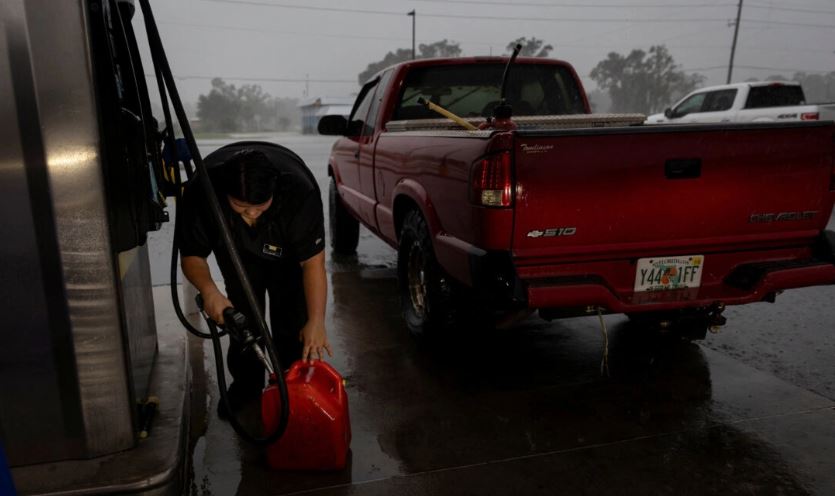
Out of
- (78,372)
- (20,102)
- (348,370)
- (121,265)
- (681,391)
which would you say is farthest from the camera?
(348,370)

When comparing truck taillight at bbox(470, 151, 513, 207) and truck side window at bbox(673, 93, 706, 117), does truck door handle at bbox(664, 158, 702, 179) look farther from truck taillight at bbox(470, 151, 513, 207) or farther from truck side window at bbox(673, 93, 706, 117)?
truck side window at bbox(673, 93, 706, 117)

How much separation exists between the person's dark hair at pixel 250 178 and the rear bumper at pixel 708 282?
48.7 inches

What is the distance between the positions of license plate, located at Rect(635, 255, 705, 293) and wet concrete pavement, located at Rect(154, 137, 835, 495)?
2.05 ft

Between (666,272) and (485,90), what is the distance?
244 cm

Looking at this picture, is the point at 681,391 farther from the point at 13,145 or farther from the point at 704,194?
the point at 13,145

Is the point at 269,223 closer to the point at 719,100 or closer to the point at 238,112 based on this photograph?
the point at 719,100

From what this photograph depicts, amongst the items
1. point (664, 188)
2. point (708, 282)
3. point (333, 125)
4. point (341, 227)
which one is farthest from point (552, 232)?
point (341, 227)

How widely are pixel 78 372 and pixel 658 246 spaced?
2.51m

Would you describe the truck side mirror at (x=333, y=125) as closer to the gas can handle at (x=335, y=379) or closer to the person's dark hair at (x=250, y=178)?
the person's dark hair at (x=250, y=178)

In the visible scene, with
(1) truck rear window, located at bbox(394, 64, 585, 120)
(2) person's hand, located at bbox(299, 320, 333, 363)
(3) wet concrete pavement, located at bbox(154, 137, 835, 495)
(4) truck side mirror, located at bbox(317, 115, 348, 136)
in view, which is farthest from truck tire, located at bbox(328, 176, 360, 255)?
(2) person's hand, located at bbox(299, 320, 333, 363)

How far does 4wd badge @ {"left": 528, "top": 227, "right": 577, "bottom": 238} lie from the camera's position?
9.41 ft

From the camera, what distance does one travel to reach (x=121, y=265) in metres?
2.42

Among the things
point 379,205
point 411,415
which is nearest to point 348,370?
point 411,415

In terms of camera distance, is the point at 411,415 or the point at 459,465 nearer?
the point at 459,465
